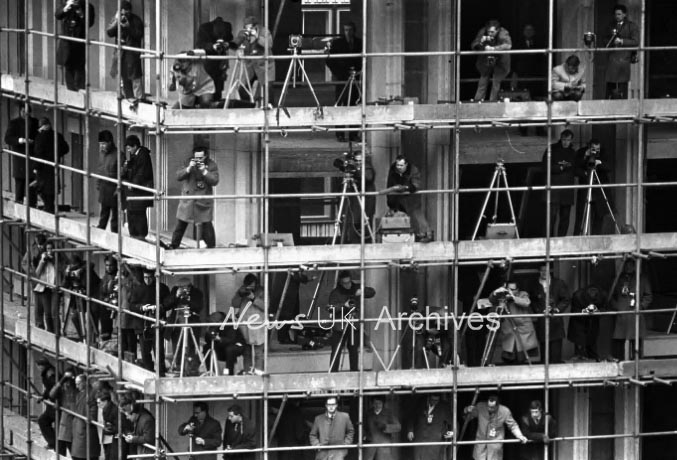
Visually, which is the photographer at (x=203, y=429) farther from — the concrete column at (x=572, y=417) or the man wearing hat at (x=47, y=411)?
the concrete column at (x=572, y=417)

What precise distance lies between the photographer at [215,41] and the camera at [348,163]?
9.23ft

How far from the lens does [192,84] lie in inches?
2299

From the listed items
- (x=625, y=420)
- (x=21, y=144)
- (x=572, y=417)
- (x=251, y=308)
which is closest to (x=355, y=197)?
(x=251, y=308)

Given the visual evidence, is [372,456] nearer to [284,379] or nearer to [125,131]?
[284,379]

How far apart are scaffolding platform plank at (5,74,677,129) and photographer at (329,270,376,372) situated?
3301 mm

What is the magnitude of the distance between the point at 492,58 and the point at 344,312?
5.94 m

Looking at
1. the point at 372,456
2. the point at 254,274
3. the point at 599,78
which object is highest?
the point at 599,78

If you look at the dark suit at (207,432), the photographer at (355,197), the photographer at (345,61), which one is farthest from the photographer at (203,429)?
the photographer at (345,61)

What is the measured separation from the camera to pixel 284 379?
195 feet

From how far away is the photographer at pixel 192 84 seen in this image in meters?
58.2

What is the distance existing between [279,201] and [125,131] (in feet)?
13.4

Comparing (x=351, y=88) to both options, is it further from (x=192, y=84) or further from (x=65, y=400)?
(x=65, y=400)

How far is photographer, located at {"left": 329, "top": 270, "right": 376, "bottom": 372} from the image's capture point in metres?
59.6

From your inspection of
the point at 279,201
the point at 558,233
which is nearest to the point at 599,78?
the point at 558,233
